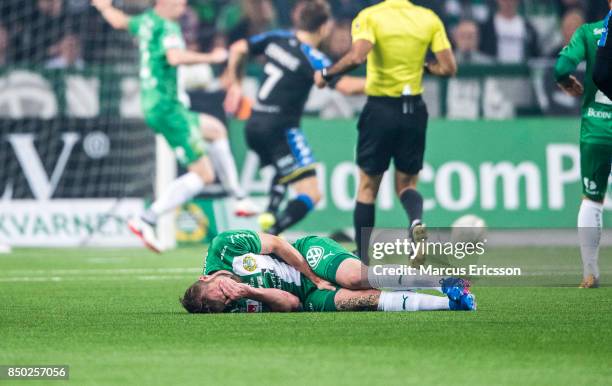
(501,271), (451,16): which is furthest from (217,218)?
(501,271)

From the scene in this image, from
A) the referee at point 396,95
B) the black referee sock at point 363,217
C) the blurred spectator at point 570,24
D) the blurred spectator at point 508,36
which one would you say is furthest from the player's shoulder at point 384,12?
the blurred spectator at point 508,36

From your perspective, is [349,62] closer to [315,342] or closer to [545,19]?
[315,342]

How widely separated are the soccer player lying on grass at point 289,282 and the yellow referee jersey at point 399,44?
10.4 ft

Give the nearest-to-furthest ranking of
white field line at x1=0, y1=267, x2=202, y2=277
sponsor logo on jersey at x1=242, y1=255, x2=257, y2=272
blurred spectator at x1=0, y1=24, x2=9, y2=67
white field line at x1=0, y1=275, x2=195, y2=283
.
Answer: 1. sponsor logo on jersey at x1=242, y1=255, x2=257, y2=272
2. white field line at x1=0, y1=275, x2=195, y2=283
3. white field line at x1=0, y1=267, x2=202, y2=277
4. blurred spectator at x1=0, y1=24, x2=9, y2=67

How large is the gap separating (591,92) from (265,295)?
10.4ft

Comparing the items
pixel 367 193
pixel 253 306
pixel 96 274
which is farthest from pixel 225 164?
pixel 253 306

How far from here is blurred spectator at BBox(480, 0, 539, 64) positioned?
1769 centimetres

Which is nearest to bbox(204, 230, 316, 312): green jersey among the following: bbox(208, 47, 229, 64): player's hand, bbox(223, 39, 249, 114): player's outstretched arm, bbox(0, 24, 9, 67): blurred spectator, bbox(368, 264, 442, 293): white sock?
bbox(368, 264, 442, 293): white sock

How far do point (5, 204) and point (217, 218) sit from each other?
2.41 meters

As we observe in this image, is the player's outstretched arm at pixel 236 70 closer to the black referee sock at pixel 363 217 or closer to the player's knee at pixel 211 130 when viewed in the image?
the player's knee at pixel 211 130

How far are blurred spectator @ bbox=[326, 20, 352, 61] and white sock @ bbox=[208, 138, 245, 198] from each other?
280 cm

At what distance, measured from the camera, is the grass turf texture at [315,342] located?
4930mm

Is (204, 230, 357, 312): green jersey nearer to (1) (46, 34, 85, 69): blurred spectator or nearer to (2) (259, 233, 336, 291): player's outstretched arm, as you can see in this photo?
(2) (259, 233, 336, 291): player's outstretched arm

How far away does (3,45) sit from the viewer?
55.2ft
